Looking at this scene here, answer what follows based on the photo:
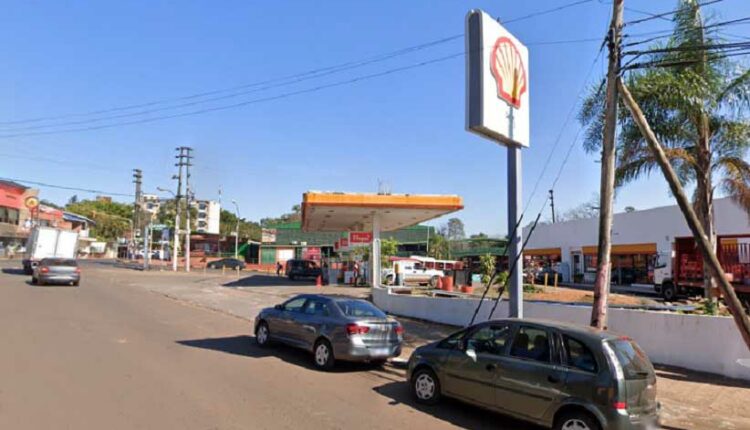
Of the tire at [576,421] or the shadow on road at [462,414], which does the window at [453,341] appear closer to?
the shadow on road at [462,414]

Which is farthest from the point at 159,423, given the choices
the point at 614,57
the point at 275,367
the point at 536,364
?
the point at 614,57

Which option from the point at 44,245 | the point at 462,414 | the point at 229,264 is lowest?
the point at 462,414

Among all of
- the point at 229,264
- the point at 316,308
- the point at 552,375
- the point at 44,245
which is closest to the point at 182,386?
the point at 316,308

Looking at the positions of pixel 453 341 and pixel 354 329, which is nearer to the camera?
pixel 453 341

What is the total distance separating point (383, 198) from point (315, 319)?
17033 mm

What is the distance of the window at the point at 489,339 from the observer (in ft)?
23.8

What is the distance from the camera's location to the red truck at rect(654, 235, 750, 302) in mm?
20406

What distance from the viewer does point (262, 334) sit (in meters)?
12.4

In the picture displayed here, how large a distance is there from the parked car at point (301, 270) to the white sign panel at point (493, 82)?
31356 mm

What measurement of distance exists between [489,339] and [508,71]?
683 centimetres

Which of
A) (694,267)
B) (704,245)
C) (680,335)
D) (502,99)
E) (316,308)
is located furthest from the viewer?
(694,267)

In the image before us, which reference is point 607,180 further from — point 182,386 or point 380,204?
point 380,204

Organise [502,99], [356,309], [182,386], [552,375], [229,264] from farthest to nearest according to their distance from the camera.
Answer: [229,264]
[502,99]
[356,309]
[182,386]
[552,375]

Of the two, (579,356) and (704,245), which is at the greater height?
(704,245)
